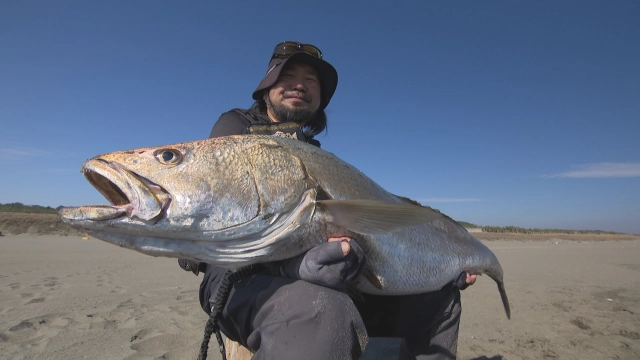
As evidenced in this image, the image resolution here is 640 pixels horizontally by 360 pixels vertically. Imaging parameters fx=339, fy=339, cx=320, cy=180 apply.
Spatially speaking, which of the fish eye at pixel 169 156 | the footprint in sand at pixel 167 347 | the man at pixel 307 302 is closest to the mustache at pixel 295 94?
the man at pixel 307 302

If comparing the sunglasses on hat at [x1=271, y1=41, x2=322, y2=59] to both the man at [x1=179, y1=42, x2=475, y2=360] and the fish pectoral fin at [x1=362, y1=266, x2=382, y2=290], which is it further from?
the fish pectoral fin at [x1=362, y1=266, x2=382, y2=290]

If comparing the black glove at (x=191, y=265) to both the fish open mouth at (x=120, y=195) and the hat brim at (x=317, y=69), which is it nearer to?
the fish open mouth at (x=120, y=195)

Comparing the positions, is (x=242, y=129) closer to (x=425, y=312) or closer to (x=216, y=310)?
(x=216, y=310)

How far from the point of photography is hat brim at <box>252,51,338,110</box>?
3.25 metres

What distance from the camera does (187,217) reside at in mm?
1548

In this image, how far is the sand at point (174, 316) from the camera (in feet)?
10.6

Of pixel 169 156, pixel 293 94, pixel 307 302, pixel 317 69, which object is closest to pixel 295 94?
pixel 293 94

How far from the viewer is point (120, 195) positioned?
1657 mm

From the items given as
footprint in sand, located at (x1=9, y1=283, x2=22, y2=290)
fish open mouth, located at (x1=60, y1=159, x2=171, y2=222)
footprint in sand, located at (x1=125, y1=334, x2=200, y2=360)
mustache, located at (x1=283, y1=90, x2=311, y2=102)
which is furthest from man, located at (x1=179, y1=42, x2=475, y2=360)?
footprint in sand, located at (x1=9, y1=283, x2=22, y2=290)

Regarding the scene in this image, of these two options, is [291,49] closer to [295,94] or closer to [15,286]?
[295,94]

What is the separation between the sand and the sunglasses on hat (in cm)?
298

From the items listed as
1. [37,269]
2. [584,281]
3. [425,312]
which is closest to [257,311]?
[425,312]

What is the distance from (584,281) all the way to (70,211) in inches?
374

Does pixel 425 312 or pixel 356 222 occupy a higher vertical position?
pixel 356 222
